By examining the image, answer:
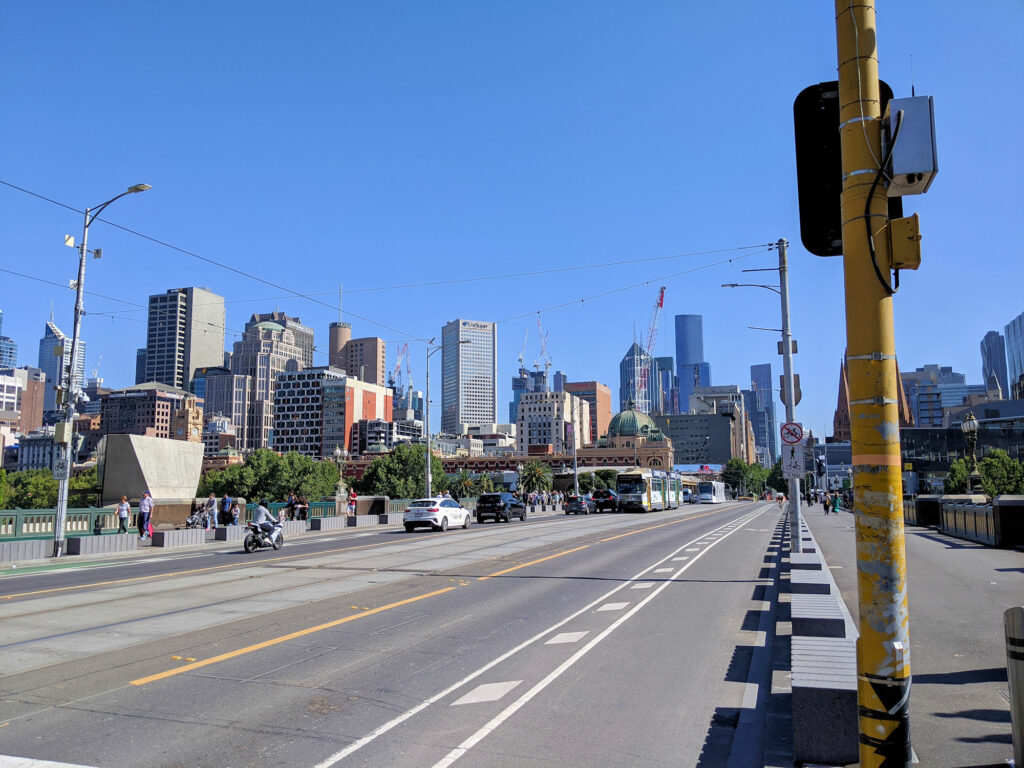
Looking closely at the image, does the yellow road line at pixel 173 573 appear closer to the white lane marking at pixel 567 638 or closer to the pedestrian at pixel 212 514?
the white lane marking at pixel 567 638

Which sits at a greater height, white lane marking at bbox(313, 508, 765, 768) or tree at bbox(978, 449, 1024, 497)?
tree at bbox(978, 449, 1024, 497)

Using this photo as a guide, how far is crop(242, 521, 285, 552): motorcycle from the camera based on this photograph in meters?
22.8

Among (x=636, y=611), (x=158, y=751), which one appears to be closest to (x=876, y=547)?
(x=158, y=751)

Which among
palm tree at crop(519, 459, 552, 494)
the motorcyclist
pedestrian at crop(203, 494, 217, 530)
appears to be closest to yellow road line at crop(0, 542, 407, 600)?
the motorcyclist

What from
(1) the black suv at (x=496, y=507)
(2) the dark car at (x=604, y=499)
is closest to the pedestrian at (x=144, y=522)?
(1) the black suv at (x=496, y=507)

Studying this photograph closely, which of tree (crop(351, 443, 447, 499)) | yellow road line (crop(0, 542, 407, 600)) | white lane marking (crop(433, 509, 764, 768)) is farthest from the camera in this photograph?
tree (crop(351, 443, 447, 499))

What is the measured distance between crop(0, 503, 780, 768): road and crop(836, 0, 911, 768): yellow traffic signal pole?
7.82 feet

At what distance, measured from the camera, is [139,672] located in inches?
309

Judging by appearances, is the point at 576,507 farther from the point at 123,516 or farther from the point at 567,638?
the point at 567,638

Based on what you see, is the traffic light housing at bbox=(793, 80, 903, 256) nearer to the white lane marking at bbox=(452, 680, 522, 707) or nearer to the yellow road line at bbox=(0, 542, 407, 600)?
the white lane marking at bbox=(452, 680, 522, 707)

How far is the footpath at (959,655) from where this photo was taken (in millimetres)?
5648

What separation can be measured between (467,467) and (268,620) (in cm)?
16199

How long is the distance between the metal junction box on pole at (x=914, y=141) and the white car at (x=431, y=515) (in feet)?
105

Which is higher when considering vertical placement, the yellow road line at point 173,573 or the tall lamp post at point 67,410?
the tall lamp post at point 67,410
